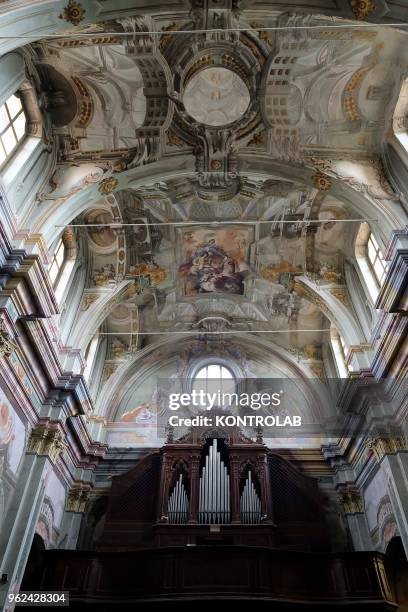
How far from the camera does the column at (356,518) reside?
42.5 feet

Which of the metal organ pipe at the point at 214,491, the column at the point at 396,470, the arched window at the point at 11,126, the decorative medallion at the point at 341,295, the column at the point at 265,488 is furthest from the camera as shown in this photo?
the decorative medallion at the point at 341,295

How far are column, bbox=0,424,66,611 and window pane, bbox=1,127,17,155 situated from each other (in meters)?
6.66

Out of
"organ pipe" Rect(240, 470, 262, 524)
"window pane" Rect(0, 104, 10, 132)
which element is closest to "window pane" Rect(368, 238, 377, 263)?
"organ pipe" Rect(240, 470, 262, 524)

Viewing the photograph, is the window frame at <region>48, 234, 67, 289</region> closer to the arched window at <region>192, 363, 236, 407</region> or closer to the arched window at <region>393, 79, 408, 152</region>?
the arched window at <region>192, 363, 236, 407</region>

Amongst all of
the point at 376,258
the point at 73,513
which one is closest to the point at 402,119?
the point at 376,258

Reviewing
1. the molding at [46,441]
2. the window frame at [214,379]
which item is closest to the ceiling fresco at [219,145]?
the molding at [46,441]

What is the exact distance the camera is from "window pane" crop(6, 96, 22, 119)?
10414 millimetres

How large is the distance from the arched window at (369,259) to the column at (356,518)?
603 cm

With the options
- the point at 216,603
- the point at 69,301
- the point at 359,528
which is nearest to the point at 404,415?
the point at 359,528

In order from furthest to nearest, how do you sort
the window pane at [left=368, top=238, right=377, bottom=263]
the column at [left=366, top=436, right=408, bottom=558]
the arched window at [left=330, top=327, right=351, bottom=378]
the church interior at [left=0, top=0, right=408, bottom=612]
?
the arched window at [left=330, top=327, right=351, bottom=378] < the window pane at [left=368, top=238, right=377, bottom=263] < the column at [left=366, top=436, right=408, bottom=558] < the church interior at [left=0, top=0, right=408, bottom=612]

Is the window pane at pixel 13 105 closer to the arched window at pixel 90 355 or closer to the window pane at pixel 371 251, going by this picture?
the arched window at pixel 90 355

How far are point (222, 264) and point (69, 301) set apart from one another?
18.0ft

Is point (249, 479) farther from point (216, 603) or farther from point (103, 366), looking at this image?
point (103, 366)

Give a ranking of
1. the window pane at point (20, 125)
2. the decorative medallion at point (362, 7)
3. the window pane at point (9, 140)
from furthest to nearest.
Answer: the window pane at point (20, 125) < the window pane at point (9, 140) < the decorative medallion at point (362, 7)
